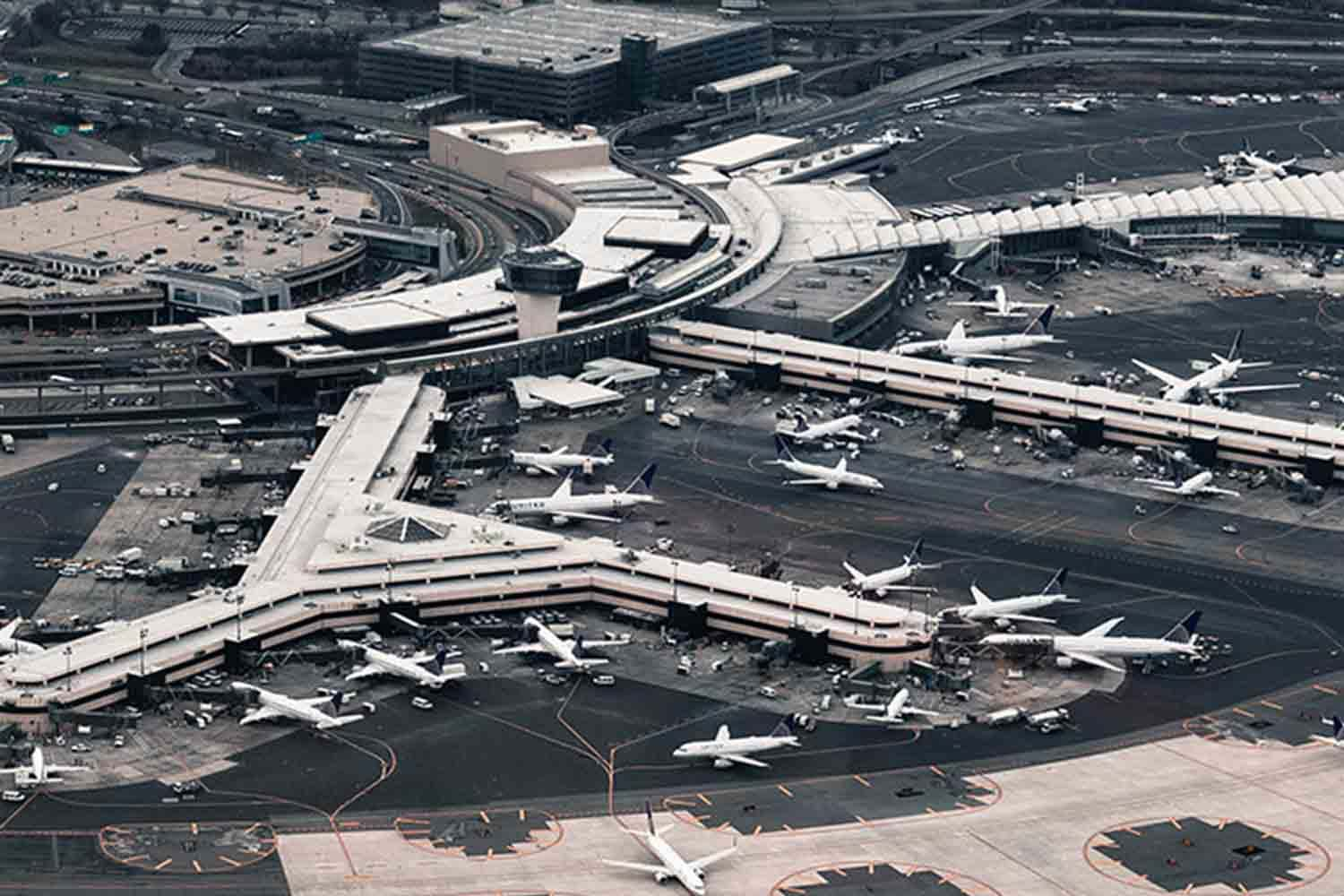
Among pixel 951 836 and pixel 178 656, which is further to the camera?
pixel 178 656

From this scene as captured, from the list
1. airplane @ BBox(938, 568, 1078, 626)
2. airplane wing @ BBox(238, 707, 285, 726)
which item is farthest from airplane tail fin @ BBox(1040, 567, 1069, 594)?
airplane wing @ BBox(238, 707, 285, 726)

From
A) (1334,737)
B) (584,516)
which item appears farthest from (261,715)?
(1334,737)

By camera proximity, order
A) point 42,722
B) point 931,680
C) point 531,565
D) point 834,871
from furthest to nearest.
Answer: point 531,565 < point 931,680 < point 42,722 < point 834,871

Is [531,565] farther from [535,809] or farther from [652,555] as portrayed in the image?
[535,809]

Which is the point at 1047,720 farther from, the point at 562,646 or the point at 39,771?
the point at 39,771

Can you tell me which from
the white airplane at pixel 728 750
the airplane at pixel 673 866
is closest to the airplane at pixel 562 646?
the white airplane at pixel 728 750

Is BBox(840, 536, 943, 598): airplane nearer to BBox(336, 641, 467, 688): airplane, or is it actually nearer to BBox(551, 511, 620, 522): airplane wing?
BBox(551, 511, 620, 522): airplane wing

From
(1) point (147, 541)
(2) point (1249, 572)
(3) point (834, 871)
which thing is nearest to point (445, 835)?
(3) point (834, 871)
